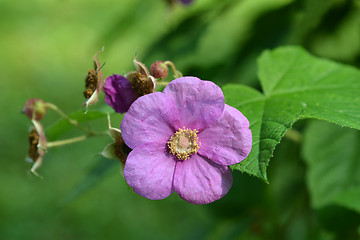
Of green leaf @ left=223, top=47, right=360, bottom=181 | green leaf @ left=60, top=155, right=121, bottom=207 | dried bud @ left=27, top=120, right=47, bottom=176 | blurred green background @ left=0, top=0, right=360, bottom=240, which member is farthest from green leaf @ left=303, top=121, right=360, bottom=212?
dried bud @ left=27, top=120, right=47, bottom=176

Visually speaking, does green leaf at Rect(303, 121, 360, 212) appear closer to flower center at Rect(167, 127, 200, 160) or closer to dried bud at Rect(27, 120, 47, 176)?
flower center at Rect(167, 127, 200, 160)

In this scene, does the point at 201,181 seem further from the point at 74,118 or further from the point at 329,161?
the point at 329,161

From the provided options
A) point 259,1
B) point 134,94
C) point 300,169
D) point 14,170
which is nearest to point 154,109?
point 134,94

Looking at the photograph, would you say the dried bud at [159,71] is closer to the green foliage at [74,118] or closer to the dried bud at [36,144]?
the green foliage at [74,118]

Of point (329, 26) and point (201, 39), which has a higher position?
point (201, 39)

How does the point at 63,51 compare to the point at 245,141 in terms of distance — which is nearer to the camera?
the point at 245,141

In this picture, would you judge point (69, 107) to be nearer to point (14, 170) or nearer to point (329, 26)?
point (14, 170)
